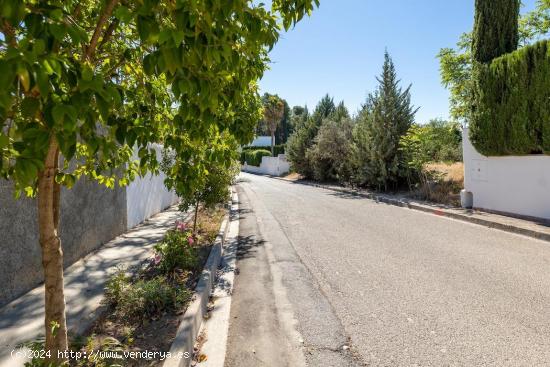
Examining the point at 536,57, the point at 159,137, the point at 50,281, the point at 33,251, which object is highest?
the point at 536,57

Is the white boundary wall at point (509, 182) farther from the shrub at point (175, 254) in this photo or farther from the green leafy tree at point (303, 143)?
the green leafy tree at point (303, 143)

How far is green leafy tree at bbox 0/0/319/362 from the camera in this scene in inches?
52.8

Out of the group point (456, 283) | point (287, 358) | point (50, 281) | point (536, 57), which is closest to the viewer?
point (50, 281)

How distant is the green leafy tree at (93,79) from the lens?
52.8 inches

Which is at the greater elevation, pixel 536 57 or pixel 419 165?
pixel 536 57

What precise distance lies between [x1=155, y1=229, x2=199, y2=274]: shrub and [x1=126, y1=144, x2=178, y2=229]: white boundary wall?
2.61 meters

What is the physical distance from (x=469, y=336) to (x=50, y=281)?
386 cm

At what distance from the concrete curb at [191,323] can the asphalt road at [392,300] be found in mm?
388

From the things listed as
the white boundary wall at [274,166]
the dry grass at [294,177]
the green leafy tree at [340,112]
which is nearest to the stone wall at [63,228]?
the green leafy tree at [340,112]

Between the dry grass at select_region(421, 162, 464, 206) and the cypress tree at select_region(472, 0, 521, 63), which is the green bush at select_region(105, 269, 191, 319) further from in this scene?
the cypress tree at select_region(472, 0, 521, 63)

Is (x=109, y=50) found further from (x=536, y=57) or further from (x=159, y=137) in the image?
(x=536, y=57)

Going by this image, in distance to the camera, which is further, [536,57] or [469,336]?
[536,57]

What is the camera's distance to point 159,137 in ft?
10.0

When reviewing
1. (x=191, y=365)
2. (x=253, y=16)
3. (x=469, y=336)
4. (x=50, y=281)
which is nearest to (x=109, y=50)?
(x=253, y=16)
